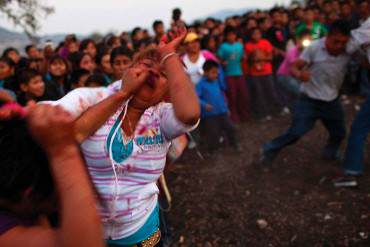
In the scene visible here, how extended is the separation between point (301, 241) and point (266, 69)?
4.26m

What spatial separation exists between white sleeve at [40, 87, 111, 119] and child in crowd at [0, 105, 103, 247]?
1.59 ft

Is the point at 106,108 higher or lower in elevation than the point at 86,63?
higher

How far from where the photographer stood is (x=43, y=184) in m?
1.15

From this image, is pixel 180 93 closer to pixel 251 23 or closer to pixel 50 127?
pixel 50 127

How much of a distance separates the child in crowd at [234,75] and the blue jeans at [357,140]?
307 centimetres

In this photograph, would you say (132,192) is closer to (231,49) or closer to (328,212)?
(328,212)

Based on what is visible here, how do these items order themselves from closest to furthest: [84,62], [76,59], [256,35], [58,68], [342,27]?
1. [342,27]
2. [58,68]
3. [84,62]
4. [76,59]
5. [256,35]

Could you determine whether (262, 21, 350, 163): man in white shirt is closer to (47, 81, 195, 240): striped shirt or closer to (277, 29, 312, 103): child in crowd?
(277, 29, 312, 103): child in crowd

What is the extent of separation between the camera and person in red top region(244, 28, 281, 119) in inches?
278

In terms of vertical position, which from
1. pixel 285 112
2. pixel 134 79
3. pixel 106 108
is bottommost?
pixel 285 112

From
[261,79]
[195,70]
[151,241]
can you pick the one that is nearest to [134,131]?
[151,241]

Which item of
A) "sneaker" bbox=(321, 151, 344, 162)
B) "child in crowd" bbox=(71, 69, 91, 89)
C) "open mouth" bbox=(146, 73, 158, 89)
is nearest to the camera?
"open mouth" bbox=(146, 73, 158, 89)

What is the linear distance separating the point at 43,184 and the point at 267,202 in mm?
3212

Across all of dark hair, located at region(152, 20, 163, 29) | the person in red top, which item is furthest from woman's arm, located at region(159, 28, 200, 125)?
dark hair, located at region(152, 20, 163, 29)
